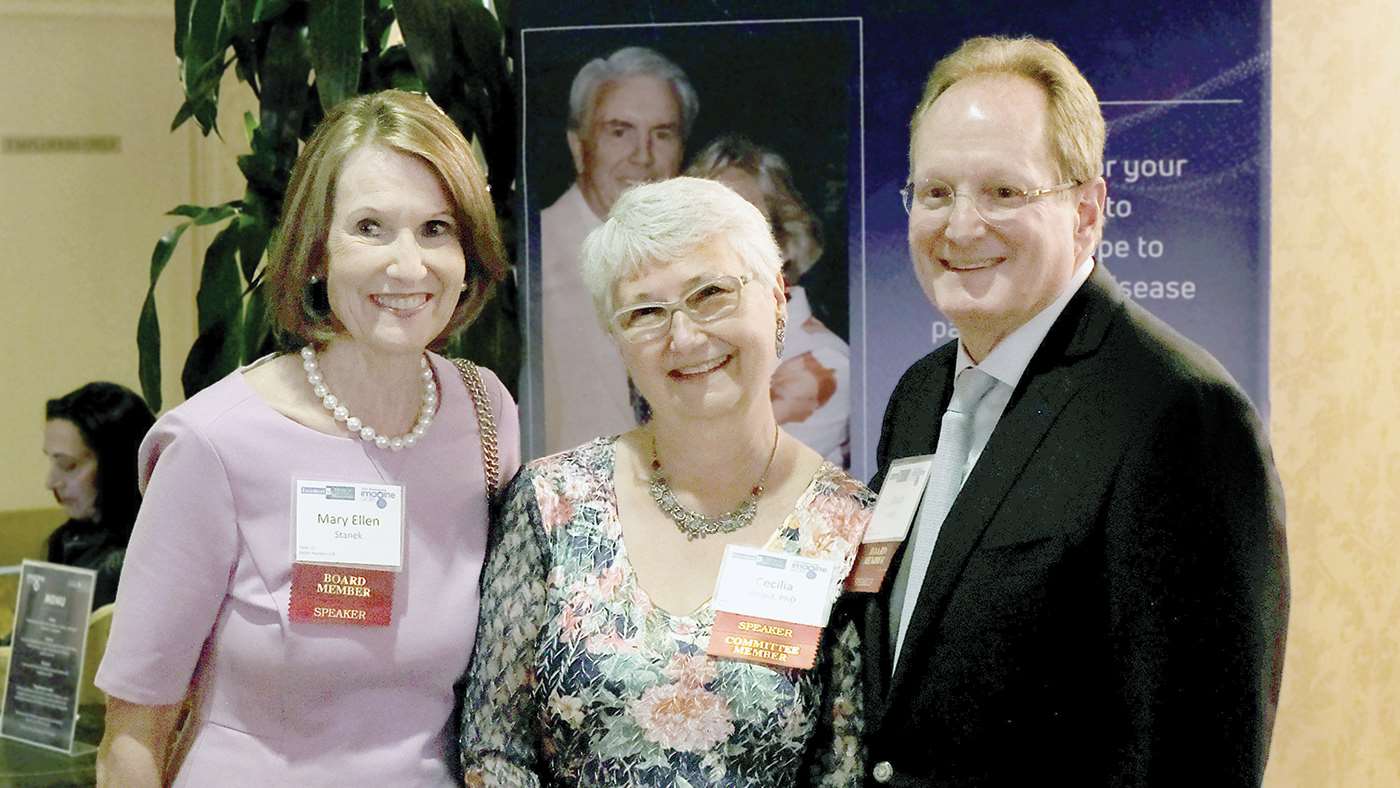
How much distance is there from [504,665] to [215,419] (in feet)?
1.72

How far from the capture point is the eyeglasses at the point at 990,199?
1.84 m

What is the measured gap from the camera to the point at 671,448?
212cm

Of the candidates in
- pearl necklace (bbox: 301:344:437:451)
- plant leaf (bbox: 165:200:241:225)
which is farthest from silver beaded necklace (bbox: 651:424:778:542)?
plant leaf (bbox: 165:200:241:225)

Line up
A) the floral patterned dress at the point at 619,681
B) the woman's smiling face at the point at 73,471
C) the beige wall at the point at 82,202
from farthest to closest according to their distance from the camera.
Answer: the beige wall at the point at 82,202 < the woman's smiling face at the point at 73,471 < the floral patterned dress at the point at 619,681

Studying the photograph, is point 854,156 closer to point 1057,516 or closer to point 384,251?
point 384,251

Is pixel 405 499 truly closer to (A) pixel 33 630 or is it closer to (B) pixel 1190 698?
(B) pixel 1190 698

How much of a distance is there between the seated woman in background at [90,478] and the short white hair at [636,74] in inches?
69.2

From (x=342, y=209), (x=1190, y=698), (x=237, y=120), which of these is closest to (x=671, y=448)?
(x=342, y=209)

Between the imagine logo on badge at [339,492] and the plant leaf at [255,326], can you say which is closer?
the imagine logo on badge at [339,492]

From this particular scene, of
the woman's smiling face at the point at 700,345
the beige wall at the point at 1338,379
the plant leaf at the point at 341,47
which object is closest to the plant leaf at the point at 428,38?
the plant leaf at the point at 341,47

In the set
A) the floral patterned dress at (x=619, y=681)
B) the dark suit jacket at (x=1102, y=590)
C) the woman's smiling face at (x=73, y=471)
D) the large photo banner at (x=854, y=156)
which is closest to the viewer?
the dark suit jacket at (x=1102, y=590)

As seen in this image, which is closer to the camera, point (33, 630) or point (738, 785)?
point (738, 785)

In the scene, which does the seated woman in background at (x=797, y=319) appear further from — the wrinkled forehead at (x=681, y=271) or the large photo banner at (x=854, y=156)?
the wrinkled forehead at (x=681, y=271)

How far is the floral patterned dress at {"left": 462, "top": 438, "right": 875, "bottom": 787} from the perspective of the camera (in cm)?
195
